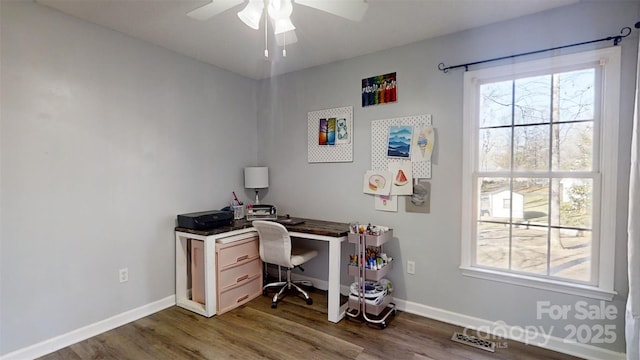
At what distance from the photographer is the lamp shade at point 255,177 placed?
139 inches

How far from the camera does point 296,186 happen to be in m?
3.52

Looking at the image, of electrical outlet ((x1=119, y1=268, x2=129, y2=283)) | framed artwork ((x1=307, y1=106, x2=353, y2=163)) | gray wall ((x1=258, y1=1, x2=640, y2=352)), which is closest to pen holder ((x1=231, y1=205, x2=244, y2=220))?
gray wall ((x1=258, y1=1, x2=640, y2=352))

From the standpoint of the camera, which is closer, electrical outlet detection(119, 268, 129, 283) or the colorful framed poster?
electrical outlet detection(119, 268, 129, 283)

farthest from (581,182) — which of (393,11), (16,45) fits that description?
(16,45)

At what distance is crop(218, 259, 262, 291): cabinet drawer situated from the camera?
9.07 feet

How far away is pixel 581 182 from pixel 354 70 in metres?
2.05

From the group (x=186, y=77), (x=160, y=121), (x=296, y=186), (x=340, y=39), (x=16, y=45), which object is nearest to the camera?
(x=16, y=45)

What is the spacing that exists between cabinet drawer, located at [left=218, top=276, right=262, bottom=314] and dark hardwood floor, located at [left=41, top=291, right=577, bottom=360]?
0.08 m

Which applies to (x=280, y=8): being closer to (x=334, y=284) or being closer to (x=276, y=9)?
(x=276, y=9)

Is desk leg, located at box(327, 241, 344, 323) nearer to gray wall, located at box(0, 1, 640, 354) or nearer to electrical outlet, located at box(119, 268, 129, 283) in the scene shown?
gray wall, located at box(0, 1, 640, 354)

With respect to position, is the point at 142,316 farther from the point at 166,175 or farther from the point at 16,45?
the point at 16,45

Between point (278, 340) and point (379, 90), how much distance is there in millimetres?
2306

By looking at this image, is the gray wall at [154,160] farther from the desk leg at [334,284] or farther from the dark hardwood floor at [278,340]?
the desk leg at [334,284]

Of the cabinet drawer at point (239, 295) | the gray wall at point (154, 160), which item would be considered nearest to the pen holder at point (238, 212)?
the gray wall at point (154, 160)
